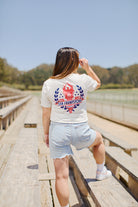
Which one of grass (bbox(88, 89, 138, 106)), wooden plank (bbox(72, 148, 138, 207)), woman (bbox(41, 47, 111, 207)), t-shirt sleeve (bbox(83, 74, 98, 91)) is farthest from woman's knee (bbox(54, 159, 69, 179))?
grass (bbox(88, 89, 138, 106))

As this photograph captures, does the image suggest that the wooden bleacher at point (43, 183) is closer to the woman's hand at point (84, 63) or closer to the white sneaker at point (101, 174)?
the white sneaker at point (101, 174)

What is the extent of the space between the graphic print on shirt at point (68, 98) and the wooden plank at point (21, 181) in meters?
0.59

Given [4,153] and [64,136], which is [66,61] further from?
[4,153]

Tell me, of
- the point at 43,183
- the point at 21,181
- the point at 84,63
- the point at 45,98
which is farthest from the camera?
the point at 43,183

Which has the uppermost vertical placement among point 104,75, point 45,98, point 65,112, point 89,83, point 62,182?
point 104,75

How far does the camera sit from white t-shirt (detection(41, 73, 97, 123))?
66.1 inches

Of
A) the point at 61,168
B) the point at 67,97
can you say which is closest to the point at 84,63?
the point at 67,97

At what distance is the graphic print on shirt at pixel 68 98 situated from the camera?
1.68m

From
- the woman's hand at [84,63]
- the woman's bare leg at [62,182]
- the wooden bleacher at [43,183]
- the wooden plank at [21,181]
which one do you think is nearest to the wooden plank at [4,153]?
the wooden bleacher at [43,183]

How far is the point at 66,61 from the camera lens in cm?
173

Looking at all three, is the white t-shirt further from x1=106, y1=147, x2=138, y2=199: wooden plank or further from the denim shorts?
x1=106, y1=147, x2=138, y2=199: wooden plank

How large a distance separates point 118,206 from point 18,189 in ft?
2.58

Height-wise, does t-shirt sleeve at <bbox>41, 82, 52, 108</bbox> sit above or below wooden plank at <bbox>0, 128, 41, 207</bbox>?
above

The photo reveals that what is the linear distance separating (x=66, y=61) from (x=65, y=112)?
453 millimetres
